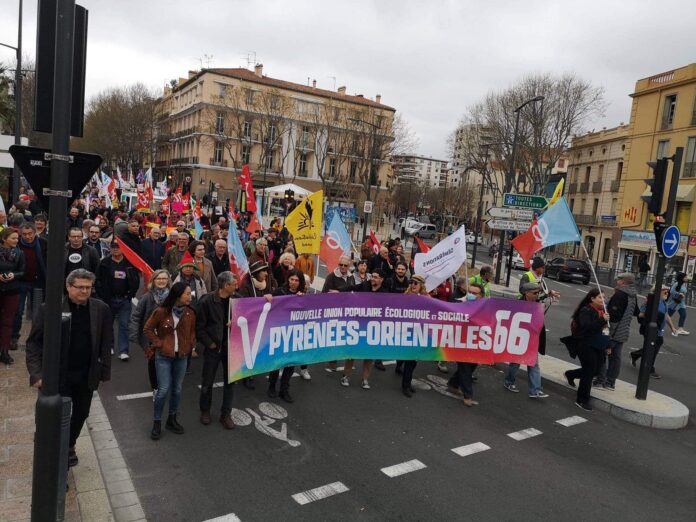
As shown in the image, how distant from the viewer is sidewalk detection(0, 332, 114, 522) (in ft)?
13.2

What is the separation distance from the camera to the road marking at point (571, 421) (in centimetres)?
684

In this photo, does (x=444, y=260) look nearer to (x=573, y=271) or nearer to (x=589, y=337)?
(x=589, y=337)

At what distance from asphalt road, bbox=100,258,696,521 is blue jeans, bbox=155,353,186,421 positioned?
323 millimetres

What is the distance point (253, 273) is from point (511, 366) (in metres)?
4.09

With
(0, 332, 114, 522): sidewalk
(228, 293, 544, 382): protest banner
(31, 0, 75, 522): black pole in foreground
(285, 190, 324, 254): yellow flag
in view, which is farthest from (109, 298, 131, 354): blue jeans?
(31, 0, 75, 522): black pole in foreground

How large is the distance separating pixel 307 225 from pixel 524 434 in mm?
5277

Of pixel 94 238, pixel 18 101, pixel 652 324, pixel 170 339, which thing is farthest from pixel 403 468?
pixel 18 101

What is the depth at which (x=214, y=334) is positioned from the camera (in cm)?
582

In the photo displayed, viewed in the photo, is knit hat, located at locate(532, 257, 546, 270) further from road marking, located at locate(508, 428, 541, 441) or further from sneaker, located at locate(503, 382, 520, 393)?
road marking, located at locate(508, 428, 541, 441)

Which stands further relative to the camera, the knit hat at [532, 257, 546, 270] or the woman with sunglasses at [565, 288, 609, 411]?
the knit hat at [532, 257, 546, 270]

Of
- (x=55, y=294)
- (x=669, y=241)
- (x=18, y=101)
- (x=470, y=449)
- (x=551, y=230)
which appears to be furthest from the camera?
(x=18, y=101)

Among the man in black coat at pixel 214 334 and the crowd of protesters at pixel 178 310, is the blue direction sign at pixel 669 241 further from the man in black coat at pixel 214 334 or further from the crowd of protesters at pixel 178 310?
the man in black coat at pixel 214 334

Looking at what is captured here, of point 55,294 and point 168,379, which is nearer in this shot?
point 55,294

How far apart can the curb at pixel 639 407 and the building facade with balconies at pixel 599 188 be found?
38101 mm
